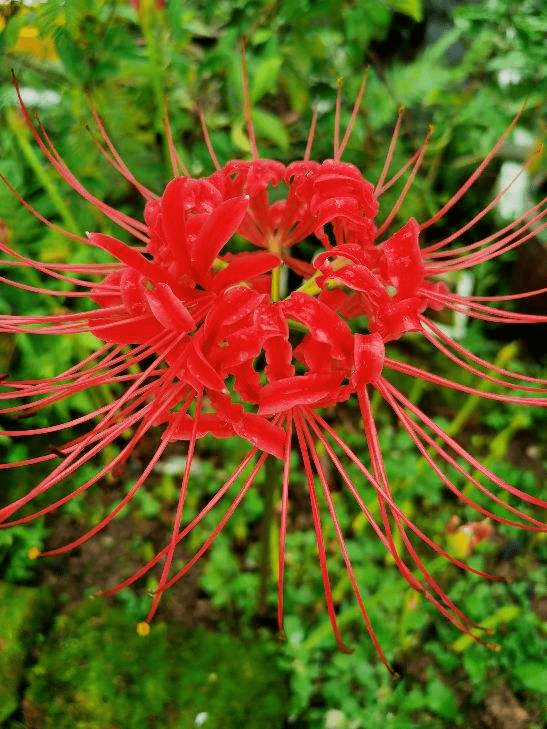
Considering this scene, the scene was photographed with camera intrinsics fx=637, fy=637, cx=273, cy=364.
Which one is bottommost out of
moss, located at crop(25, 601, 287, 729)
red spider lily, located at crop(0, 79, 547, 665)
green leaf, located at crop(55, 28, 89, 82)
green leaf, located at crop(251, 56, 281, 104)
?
moss, located at crop(25, 601, 287, 729)

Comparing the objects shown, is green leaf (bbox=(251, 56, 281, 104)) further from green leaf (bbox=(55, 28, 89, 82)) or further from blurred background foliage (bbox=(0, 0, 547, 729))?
green leaf (bbox=(55, 28, 89, 82))

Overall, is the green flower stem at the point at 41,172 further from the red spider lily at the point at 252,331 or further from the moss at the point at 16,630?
the moss at the point at 16,630

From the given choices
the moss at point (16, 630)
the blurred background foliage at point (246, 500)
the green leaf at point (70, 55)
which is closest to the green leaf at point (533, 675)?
the blurred background foliage at point (246, 500)

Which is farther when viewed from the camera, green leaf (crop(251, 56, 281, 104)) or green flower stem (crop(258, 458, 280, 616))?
green leaf (crop(251, 56, 281, 104))

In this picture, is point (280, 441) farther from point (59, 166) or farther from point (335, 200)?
point (59, 166)

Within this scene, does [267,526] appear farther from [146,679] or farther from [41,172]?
[41,172]

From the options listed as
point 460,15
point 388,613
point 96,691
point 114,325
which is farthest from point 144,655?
point 460,15

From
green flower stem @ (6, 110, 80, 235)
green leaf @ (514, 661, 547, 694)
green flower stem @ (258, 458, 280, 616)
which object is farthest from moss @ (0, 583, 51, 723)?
green leaf @ (514, 661, 547, 694)
